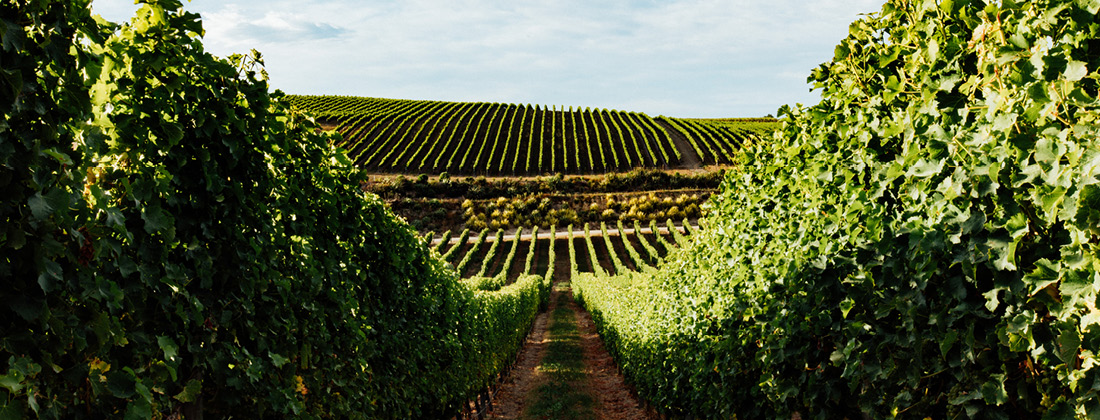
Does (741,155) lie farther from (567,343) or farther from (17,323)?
(567,343)

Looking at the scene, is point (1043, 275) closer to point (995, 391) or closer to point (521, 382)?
point (995, 391)

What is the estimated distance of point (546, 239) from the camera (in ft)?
171

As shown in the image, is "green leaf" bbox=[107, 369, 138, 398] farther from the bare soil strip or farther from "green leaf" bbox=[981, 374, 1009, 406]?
the bare soil strip

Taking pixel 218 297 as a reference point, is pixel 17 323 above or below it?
above

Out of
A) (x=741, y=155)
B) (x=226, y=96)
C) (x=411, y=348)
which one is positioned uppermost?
(x=226, y=96)

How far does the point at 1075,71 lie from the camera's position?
2.06 metres

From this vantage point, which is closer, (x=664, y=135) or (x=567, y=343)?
(x=567, y=343)

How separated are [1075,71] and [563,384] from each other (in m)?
12.5

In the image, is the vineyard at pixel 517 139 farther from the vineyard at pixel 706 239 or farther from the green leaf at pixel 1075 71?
the green leaf at pixel 1075 71

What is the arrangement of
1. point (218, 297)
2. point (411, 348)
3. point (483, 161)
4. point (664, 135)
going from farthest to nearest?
point (664, 135)
point (483, 161)
point (411, 348)
point (218, 297)

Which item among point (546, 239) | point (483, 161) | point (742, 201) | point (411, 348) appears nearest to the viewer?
point (742, 201)

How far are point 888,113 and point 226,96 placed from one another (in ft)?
13.1

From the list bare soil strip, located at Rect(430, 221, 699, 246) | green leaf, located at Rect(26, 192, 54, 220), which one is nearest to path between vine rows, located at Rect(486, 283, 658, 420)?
green leaf, located at Rect(26, 192, 54, 220)

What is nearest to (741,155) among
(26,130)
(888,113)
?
(888,113)
